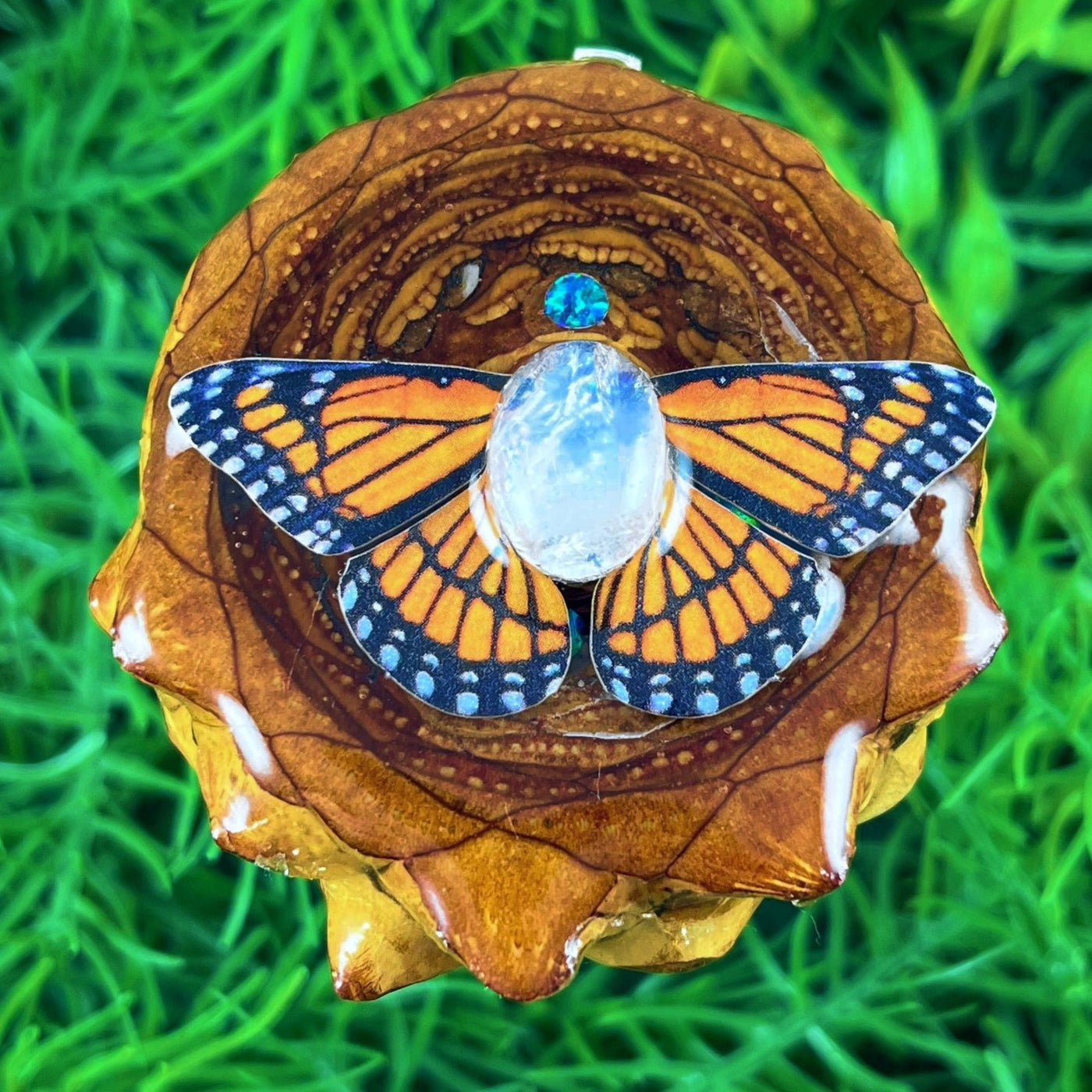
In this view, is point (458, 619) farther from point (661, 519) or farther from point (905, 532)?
point (905, 532)

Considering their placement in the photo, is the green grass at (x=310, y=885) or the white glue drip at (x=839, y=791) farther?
the green grass at (x=310, y=885)

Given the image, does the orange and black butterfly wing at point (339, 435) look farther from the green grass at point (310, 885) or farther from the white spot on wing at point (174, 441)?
the green grass at point (310, 885)

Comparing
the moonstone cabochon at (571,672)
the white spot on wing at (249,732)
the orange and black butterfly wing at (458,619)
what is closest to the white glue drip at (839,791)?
the moonstone cabochon at (571,672)

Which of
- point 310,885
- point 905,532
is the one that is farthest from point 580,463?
point 310,885

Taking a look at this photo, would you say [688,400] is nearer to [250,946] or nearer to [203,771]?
[203,771]

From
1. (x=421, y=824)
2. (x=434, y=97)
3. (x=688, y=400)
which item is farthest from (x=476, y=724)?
(x=434, y=97)

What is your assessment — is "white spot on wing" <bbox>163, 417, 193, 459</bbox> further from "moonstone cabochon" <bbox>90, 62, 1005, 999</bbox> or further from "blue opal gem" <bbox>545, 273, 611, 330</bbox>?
"blue opal gem" <bbox>545, 273, 611, 330</bbox>
